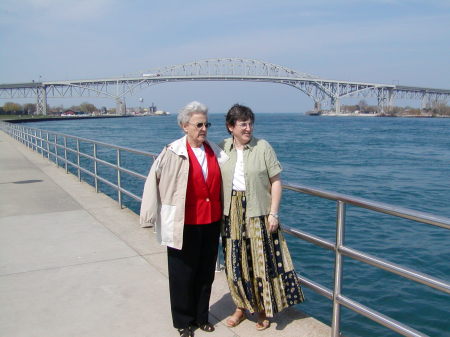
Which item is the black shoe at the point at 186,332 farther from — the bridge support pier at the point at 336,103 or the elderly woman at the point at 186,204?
the bridge support pier at the point at 336,103

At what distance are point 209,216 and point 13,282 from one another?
6.73ft

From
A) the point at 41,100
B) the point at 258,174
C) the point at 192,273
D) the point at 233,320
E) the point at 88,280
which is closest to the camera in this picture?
the point at 258,174

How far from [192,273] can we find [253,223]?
54 centimetres

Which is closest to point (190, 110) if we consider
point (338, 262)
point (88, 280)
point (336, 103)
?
point (338, 262)

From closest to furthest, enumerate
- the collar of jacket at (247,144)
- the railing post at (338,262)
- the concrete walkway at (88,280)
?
the railing post at (338,262) → the collar of jacket at (247,144) → the concrete walkway at (88,280)

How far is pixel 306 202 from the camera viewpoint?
1264cm

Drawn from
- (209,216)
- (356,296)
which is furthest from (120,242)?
(356,296)

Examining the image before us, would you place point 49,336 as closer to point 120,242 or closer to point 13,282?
point 13,282

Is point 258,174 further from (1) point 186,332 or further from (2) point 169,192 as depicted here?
(1) point 186,332

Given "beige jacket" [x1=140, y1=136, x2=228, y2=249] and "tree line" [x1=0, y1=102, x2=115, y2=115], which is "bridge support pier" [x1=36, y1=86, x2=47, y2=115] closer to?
"tree line" [x1=0, y1=102, x2=115, y2=115]

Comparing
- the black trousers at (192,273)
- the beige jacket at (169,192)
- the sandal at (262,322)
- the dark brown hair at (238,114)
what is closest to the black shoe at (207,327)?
the black trousers at (192,273)

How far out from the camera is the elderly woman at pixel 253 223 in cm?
284

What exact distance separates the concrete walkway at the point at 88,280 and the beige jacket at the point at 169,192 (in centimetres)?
76

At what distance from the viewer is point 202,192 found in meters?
2.89
